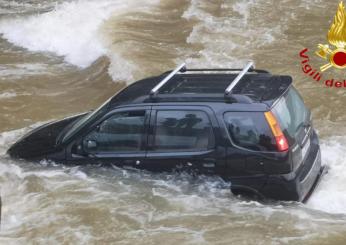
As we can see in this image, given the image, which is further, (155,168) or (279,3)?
(279,3)

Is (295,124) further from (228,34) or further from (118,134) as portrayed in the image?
(228,34)

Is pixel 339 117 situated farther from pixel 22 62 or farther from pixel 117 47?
pixel 22 62

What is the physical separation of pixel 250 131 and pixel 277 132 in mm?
279

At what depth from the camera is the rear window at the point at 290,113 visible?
645 cm

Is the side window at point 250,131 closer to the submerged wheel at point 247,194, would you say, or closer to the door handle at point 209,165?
the door handle at point 209,165

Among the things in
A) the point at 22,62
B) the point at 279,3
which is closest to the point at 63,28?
the point at 22,62

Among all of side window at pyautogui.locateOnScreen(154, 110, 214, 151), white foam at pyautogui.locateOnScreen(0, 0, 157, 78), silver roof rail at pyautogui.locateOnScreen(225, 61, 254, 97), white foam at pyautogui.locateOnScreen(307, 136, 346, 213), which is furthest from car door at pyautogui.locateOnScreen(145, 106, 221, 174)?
white foam at pyautogui.locateOnScreen(0, 0, 157, 78)

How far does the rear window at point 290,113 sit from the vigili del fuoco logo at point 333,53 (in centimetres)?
371

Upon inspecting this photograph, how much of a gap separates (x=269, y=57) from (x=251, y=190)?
7.01 metres

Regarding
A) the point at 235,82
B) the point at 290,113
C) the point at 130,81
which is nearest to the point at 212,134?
the point at 235,82

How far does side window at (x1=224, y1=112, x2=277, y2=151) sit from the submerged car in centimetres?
1

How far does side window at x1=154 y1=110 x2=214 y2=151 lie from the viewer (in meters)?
6.62

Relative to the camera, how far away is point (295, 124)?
6730mm

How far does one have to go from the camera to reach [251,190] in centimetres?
654
